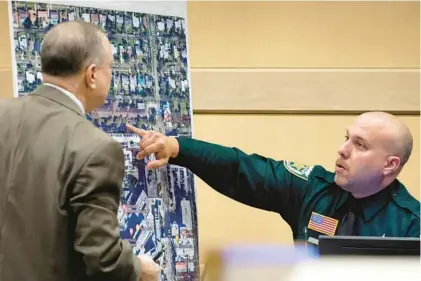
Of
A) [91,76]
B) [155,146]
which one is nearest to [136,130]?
[155,146]

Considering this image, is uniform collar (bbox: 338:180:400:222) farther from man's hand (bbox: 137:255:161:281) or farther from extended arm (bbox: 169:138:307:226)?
man's hand (bbox: 137:255:161:281)

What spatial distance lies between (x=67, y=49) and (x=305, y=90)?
149cm

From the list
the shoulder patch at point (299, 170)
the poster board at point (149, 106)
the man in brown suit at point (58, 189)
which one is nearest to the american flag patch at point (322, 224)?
the shoulder patch at point (299, 170)

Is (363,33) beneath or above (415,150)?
above

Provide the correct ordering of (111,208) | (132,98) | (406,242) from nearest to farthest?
(406,242) → (111,208) → (132,98)

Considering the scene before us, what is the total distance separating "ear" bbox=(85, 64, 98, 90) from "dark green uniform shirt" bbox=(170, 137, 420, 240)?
0.53 metres

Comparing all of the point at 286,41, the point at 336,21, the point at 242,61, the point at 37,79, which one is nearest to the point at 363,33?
the point at 336,21

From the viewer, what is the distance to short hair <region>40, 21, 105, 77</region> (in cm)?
170

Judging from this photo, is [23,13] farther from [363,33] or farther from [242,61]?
[363,33]

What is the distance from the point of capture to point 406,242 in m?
1.43

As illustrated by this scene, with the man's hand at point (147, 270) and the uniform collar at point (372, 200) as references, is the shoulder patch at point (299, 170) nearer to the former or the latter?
the uniform collar at point (372, 200)

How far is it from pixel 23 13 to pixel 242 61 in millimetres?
1211

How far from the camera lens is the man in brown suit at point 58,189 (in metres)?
1.56

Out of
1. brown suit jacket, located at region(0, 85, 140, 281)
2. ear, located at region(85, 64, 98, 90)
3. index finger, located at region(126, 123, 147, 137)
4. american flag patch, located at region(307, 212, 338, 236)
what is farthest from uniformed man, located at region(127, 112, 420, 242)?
brown suit jacket, located at region(0, 85, 140, 281)
